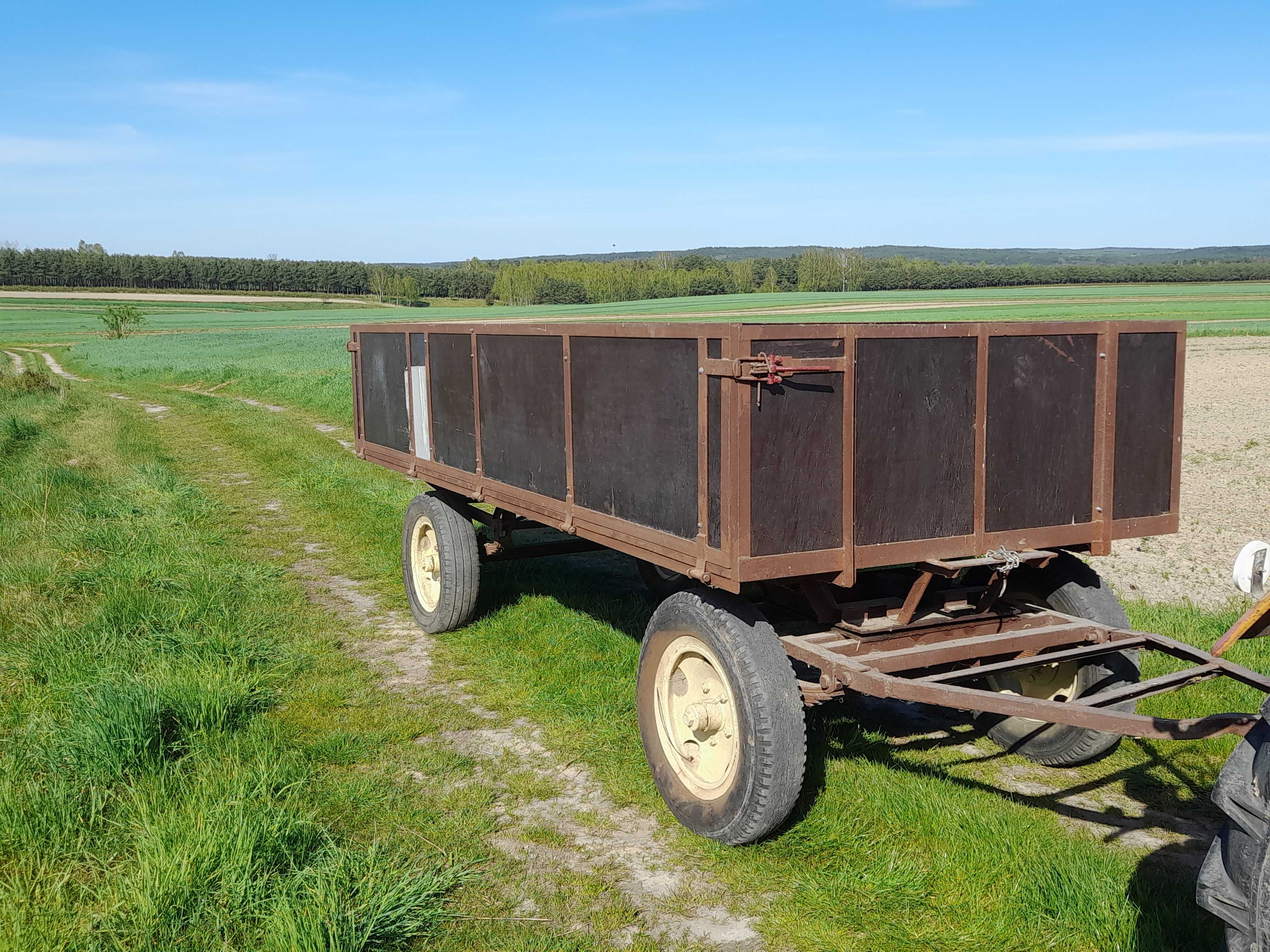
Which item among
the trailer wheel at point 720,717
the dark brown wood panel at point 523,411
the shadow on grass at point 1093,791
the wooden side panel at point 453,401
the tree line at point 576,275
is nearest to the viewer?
the shadow on grass at point 1093,791

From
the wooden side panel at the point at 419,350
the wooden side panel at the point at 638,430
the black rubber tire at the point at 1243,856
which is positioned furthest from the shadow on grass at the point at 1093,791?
the wooden side panel at the point at 419,350

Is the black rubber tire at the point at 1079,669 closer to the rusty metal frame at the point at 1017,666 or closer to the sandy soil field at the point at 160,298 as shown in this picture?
the rusty metal frame at the point at 1017,666

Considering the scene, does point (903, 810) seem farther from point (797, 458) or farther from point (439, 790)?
point (439, 790)

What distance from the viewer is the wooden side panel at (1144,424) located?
405cm

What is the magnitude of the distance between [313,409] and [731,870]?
19659 millimetres

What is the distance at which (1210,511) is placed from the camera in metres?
9.31

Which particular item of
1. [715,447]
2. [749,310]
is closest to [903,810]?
[715,447]

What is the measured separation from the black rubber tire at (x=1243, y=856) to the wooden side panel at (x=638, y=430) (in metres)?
1.87

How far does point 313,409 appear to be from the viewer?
856 inches

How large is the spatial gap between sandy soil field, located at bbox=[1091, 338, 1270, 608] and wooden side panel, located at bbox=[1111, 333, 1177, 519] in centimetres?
213

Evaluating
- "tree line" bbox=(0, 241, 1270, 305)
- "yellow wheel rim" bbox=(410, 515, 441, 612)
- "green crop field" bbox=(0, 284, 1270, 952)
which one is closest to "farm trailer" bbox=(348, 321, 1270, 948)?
"green crop field" bbox=(0, 284, 1270, 952)

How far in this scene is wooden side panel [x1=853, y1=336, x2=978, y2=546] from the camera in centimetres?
366

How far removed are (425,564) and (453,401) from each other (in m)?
1.40

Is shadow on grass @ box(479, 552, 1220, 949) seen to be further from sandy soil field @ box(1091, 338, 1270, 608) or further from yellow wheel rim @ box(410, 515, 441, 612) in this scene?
sandy soil field @ box(1091, 338, 1270, 608)
